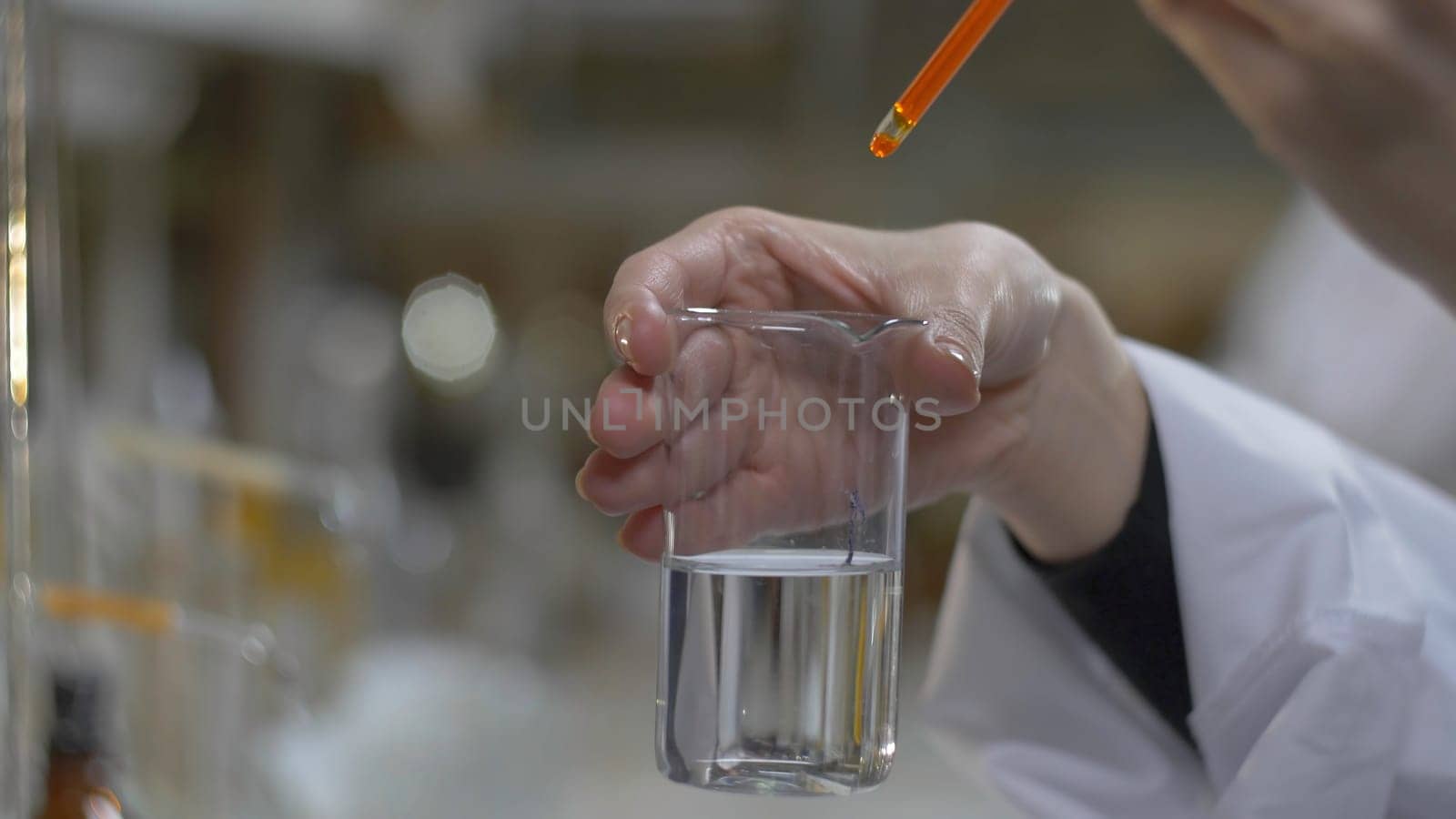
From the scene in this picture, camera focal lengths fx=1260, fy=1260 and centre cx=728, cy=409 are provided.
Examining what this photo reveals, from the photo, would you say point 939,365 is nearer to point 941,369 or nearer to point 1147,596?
point 941,369

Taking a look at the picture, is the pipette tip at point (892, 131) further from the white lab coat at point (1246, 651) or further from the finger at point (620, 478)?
the white lab coat at point (1246, 651)

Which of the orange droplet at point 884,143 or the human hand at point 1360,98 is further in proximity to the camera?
the human hand at point 1360,98

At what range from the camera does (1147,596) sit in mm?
720

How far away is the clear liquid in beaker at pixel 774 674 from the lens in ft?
1.52

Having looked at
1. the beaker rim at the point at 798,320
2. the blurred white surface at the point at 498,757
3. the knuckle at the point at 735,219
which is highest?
the knuckle at the point at 735,219

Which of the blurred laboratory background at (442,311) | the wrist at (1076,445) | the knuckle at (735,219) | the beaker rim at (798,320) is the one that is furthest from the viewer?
the blurred laboratory background at (442,311)

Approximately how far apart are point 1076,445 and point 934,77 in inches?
10.3

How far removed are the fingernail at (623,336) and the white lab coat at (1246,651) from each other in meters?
0.38

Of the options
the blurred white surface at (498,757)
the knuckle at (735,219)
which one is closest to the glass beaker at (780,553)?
the knuckle at (735,219)

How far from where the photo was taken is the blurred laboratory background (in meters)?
0.86

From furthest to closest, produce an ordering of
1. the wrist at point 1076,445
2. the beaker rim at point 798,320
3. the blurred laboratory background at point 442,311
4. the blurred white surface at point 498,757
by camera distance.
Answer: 1. the blurred white surface at point 498,757
2. the blurred laboratory background at point 442,311
3. the wrist at point 1076,445
4. the beaker rim at point 798,320

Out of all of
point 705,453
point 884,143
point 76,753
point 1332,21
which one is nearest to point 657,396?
point 705,453

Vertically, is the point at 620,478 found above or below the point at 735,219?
below

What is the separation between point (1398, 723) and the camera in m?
0.62
